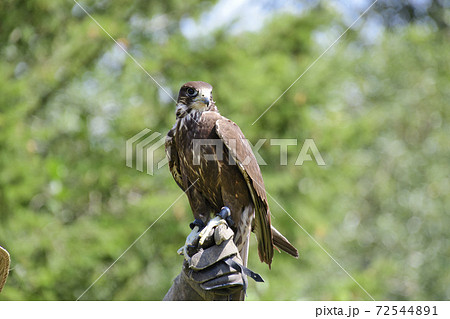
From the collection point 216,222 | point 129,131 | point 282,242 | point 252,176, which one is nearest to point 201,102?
point 252,176

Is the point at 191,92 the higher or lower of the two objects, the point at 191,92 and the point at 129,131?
the higher

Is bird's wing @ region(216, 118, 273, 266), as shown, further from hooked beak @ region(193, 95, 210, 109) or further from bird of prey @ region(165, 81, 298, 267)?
hooked beak @ region(193, 95, 210, 109)

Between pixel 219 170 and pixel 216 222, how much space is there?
31 centimetres

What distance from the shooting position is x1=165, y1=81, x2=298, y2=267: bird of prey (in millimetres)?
2799

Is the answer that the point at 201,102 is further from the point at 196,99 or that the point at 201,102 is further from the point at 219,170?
the point at 219,170

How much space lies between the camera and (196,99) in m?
2.96

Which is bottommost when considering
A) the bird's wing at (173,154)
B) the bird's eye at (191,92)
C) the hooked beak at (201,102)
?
the bird's wing at (173,154)

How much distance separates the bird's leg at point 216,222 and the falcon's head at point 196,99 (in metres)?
0.62

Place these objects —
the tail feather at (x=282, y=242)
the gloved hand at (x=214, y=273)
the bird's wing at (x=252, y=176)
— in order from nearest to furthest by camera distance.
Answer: the gloved hand at (x=214, y=273) < the bird's wing at (x=252, y=176) < the tail feather at (x=282, y=242)

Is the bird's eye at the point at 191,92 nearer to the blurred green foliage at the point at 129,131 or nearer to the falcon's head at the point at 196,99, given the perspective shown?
the falcon's head at the point at 196,99

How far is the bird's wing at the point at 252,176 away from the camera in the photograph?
277 cm

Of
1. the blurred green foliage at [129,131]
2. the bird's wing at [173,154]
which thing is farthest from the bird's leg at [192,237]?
the blurred green foliage at [129,131]
